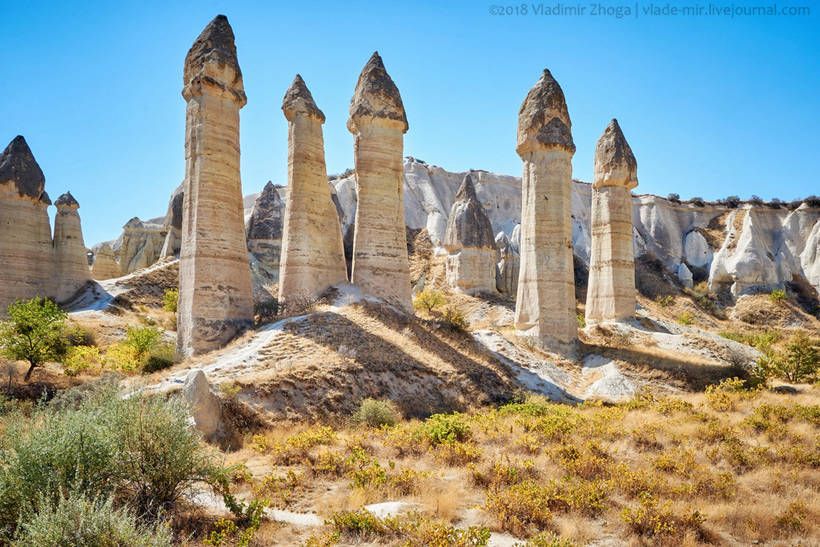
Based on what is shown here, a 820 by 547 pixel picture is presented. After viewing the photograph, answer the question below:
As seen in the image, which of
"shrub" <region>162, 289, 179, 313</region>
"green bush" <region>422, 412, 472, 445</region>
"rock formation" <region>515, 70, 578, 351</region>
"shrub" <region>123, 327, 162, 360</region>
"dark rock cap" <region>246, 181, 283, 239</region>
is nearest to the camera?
"green bush" <region>422, 412, 472, 445</region>

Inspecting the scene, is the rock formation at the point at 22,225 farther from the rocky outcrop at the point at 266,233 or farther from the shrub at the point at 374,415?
the shrub at the point at 374,415

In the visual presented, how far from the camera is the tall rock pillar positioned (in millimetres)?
20219

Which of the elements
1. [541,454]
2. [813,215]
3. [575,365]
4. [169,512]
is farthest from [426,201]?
[169,512]

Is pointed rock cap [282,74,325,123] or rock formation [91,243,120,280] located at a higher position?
pointed rock cap [282,74,325,123]

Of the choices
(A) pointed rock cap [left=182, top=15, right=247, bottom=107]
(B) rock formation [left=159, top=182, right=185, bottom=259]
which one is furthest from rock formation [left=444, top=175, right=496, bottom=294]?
(A) pointed rock cap [left=182, top=15, right=247, bottom=107]

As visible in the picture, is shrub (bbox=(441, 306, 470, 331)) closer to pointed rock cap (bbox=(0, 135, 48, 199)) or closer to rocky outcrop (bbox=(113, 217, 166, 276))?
pointed rock cap (bbox=(0, 135, 48, 199))

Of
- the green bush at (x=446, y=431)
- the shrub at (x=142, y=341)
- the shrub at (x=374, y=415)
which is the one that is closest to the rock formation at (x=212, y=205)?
the shrub at (x=142, y=341)

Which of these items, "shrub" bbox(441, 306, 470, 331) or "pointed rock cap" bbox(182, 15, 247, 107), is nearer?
"pointed rock cap" bbox(182, 15, 247, 107)

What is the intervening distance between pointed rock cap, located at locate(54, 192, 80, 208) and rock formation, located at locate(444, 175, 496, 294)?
18499mm

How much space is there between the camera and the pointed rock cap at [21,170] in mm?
19016

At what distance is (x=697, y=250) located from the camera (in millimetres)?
44094

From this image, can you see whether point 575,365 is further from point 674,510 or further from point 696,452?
point 674,510

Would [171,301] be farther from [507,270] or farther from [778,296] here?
[778,296]

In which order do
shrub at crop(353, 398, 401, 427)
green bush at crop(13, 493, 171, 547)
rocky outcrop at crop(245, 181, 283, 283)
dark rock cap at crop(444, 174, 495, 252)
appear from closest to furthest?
green bush at crop(13, 493, 171, 547) < shrub at crop(353, 398, 401, 427) < rocky outcrop at crop(245, 181, 283, 283) < dark rock cap at crop(444, 174, 495, 252)
